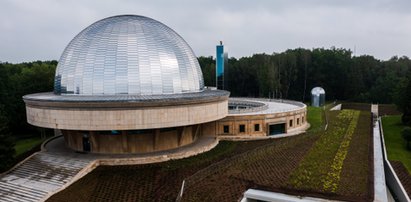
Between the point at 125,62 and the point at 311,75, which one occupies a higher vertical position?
the point at 125,62

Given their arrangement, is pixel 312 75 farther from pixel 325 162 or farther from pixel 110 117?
pixel 110 117

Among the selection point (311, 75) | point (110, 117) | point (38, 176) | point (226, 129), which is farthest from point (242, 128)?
point (311, 75)

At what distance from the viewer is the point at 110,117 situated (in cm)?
2088

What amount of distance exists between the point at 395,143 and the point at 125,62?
→ 27091 mm

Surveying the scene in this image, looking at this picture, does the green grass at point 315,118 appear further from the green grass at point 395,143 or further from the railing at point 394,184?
the railing at point 394,184

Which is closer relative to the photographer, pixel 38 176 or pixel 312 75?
pixel 38 176

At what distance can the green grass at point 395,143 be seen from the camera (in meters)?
25.7

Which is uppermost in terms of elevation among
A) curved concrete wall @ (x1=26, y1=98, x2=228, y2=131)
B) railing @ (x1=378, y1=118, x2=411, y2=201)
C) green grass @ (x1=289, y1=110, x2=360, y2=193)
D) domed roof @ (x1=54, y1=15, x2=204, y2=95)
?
domed roof @ (x1=54, y1=15, x2=204, y2=95)

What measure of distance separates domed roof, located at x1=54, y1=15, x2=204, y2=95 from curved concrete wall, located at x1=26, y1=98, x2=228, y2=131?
2.33 metres

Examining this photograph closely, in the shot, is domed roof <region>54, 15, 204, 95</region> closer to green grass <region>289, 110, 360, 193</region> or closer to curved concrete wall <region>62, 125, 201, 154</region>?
curved concrete wall <region>62, 125, 201, 154</region>

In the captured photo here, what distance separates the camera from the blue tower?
3918 centimetres

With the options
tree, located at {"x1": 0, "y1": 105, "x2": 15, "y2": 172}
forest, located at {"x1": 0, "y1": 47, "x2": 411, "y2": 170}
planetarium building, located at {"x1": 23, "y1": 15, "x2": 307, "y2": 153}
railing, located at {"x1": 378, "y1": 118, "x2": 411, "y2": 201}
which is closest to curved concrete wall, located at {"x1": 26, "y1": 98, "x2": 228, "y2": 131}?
planetarium building, located at {"x1": 23, "y1": 15, "x2": 307, "y2": 153}

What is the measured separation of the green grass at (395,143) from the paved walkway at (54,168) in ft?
51.3

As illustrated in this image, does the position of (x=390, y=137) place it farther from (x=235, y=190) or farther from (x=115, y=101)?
(x=115, y=101)
